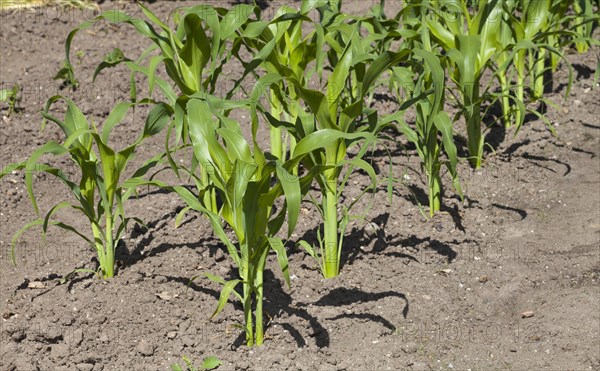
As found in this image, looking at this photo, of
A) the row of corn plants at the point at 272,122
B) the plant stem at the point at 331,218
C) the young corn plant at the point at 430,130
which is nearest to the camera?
the row of corn plants at the point at 272,122

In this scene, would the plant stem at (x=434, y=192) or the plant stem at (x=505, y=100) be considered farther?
the plant stem at (x=505, y=100)

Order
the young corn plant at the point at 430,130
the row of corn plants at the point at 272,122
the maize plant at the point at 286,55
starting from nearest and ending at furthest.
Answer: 1. the row of corn plants at the point at 272,122
2. the young corn plant at the point at 430,130
3. the maize plant at the point at 286,55

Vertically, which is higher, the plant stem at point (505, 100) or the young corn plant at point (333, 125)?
the young corn plant at point (333, 125)

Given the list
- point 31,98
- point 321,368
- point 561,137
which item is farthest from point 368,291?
point 31,98

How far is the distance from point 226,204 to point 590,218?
159cm

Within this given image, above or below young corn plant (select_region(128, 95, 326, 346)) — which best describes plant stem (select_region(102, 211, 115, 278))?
below

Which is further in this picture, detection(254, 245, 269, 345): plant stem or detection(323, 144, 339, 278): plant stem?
detection(323, 144, 339, 278): plant stem

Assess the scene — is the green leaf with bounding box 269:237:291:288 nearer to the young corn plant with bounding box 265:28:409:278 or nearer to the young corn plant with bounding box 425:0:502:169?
the young corn plant with bounding box 265:28:409:278

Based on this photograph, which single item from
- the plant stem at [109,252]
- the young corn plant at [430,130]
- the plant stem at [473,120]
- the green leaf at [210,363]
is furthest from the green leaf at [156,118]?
the plant stem at [473,120]

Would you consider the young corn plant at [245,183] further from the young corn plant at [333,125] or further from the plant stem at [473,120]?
the plant stem at [473,120]

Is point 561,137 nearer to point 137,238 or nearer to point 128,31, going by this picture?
point 137,238

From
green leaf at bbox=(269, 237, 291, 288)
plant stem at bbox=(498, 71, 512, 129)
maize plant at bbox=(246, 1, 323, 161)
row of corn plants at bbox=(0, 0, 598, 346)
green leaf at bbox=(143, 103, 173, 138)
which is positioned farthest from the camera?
plant stem at bbox=(498, 71, 512, 129)

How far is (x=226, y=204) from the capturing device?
2.81m

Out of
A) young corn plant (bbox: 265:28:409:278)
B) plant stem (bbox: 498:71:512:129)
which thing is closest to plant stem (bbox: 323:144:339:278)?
young corn plant (bbox: 265:28:409:278)
